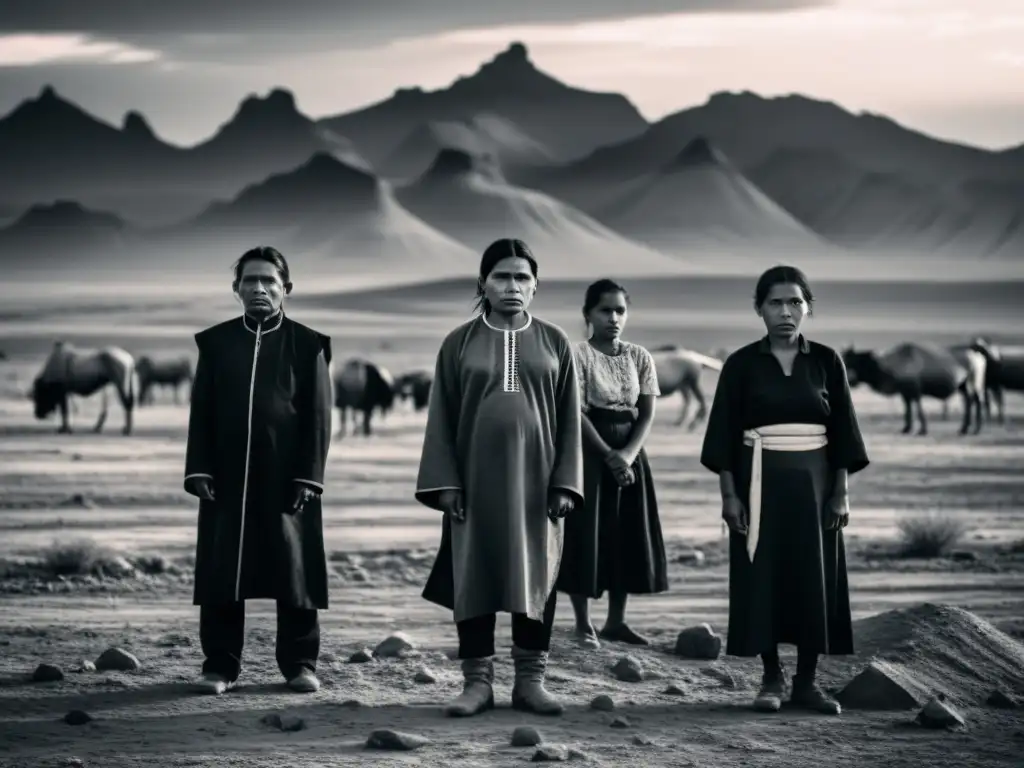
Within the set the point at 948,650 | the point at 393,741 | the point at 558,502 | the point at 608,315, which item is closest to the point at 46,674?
the point at 393,741

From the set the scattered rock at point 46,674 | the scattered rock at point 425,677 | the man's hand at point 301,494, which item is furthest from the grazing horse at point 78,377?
the man's hand at point 301,494

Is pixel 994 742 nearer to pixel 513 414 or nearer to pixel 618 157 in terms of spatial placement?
pixel 513 414

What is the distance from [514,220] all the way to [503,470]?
154m

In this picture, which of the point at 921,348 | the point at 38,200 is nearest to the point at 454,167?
the point at 38,200

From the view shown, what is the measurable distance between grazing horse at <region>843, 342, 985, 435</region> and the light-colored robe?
21.7 meters

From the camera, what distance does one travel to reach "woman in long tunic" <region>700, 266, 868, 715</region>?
21.5ft

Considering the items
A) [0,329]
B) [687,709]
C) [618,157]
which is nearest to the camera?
[687,709]

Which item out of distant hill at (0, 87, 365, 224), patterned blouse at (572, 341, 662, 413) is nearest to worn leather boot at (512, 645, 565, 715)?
patterned blouse at (572, 341, 662, 413)

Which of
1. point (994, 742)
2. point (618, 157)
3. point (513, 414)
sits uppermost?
point (618, 157)

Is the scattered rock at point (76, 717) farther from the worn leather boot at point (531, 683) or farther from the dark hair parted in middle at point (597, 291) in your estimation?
the dark hair parted in middle at point (597, 291)

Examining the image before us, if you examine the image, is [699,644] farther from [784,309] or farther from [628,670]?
[784,309]

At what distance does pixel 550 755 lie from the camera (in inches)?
226

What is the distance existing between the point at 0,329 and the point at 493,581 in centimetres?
8821

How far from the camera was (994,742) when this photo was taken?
627 centimetres
